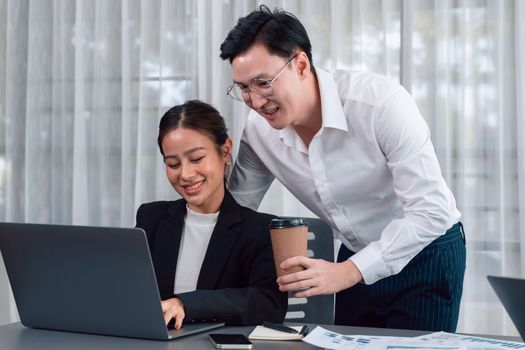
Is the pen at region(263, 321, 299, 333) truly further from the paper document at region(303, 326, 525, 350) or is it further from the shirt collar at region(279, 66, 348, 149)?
the shirt collar at region(279, 66, 348, 149)

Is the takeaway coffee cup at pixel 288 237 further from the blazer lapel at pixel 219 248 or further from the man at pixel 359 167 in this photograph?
the blazer lapel at pixel 219 248

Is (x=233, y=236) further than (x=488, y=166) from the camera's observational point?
No

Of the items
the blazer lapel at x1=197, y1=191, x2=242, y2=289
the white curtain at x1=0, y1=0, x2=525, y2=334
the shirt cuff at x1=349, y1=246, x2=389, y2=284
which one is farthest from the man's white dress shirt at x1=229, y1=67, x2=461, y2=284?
the white curtain at x1=0, y1=0, x2=525, y2=334

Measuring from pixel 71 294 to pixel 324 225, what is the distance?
0.83m

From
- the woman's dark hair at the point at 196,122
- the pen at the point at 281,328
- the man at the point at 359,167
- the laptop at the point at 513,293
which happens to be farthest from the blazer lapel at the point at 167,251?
the laptop at the point at 513,293

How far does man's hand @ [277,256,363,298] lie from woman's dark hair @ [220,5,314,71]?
1.80 feet

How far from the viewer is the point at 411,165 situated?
1.82 m

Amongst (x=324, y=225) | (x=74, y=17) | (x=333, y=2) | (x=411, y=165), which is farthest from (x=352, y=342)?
(x=74, y=17)

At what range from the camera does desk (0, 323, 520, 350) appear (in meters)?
1.42

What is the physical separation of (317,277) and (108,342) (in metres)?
0.44

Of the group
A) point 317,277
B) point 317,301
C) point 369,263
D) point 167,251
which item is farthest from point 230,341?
point 317,301

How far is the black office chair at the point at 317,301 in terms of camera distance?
6.86ft

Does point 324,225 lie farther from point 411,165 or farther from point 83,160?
point 83,160

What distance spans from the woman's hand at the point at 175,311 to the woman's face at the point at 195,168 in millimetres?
468
